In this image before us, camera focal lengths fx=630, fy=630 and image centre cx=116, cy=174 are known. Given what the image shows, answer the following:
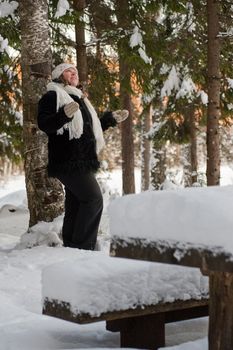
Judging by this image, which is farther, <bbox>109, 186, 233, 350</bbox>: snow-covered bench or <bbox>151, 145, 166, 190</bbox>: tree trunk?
<bbox>151, 145, 166, 190</bbox>: tree trunk

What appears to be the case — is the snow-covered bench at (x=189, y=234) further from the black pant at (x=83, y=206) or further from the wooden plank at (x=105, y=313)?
the black pant at (x=83, y=206)

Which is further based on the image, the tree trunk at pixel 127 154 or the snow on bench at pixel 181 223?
the tree trunk at pixel 127 154

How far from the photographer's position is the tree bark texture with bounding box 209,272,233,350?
Answer: 293cm

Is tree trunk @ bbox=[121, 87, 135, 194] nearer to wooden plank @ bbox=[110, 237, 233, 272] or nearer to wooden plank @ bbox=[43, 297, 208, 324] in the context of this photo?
wooden plank @ bbox=[43, 297, 208, 324]

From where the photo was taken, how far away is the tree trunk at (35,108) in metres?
7.10

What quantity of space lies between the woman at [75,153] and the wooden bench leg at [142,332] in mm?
2429

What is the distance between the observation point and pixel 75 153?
611 cm

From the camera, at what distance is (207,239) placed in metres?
2.65

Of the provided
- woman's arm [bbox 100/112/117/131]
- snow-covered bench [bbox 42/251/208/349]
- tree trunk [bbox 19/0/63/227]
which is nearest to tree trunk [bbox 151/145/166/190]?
tree trunk [bbox 19/0/63/227]

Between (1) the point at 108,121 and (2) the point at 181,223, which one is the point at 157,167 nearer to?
(1) the point at 108,121

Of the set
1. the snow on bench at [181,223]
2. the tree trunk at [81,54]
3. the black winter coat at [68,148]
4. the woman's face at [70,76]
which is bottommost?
the snow on bench at [181,223]

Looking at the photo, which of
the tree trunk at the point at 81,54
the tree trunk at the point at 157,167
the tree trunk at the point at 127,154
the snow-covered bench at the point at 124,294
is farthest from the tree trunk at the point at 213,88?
the tree trunk at the point at 157,167

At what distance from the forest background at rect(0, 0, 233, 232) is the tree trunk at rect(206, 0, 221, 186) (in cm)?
1

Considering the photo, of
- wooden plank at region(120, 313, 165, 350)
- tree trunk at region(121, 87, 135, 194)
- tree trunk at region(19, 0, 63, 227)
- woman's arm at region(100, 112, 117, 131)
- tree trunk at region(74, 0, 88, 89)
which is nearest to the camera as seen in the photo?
wooden plank at region(120, 313, 165, 350)
